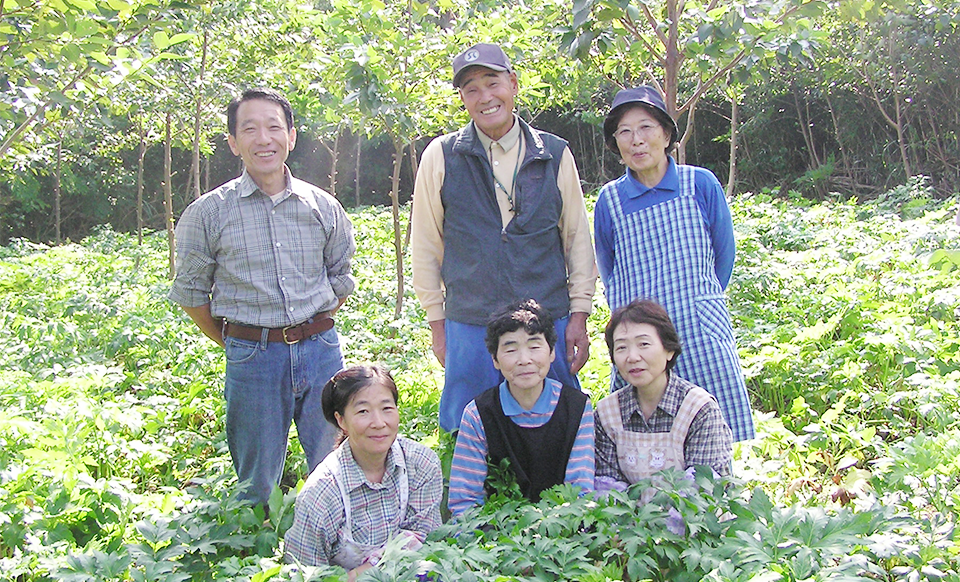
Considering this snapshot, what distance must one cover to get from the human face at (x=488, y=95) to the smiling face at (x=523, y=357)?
783 mm

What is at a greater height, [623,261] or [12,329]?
[12,329]

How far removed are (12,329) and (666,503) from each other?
510cm

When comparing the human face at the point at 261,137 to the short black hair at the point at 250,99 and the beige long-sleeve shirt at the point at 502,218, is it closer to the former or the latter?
the short black hair at the point at 250,99

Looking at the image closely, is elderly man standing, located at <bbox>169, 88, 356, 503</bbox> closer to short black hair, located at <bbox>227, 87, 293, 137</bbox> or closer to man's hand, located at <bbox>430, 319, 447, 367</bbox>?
short black hair, located at <bbox>227, 87, 293, 137</bbox>

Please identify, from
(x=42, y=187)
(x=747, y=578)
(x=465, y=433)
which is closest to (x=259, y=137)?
(x=465, y=433)

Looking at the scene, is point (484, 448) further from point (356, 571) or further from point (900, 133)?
point (900, 133)

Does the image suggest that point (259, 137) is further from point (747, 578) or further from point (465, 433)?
point (747, 578)

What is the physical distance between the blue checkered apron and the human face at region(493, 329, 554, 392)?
0.53 metres

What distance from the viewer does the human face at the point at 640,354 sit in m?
2.60

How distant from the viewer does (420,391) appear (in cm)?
437

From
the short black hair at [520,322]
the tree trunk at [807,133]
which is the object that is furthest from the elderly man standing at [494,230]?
the tree trunk at [807,133]

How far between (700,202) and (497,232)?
0.75 m

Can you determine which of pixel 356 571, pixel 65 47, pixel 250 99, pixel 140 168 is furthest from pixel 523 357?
pixel 140 168

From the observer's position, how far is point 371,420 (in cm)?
250
